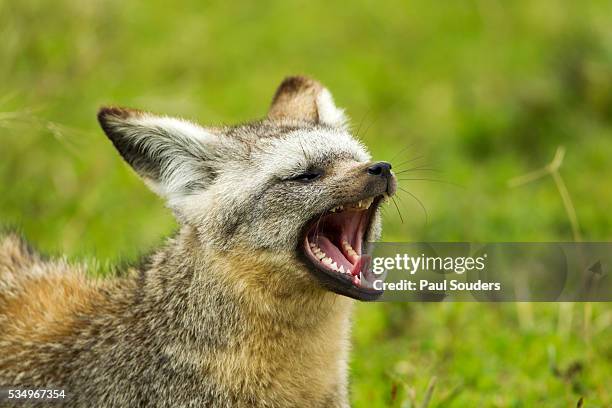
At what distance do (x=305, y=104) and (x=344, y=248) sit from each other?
1.38 metres

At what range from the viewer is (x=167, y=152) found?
616 centimetres

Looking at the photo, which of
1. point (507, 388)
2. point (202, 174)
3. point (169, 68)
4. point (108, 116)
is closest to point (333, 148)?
point (202, 174)

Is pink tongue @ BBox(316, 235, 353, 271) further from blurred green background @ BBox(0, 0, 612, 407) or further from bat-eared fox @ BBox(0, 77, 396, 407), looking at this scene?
blurred green background @ BBox(0, 0, 612, 407)

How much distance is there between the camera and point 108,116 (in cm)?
584

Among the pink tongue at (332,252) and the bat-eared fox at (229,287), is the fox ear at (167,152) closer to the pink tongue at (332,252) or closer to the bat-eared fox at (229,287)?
the bat-eared fox at (229,287)

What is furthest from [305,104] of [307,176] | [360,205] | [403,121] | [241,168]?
[403,121]

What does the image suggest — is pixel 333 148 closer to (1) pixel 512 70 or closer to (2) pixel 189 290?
(2) pixel 189 290

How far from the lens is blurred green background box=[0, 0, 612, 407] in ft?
24.7

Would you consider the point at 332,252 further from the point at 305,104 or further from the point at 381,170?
the point at 305,104

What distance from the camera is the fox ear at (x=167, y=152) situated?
601 cm

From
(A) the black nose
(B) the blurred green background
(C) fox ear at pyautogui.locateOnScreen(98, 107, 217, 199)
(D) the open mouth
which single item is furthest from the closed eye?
(B) the blurred green background

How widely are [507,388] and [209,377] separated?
2.17 m

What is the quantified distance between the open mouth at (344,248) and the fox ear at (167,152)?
0.80 metres

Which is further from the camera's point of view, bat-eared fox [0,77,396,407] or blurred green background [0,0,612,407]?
blurred green background [0,0,612,407]
